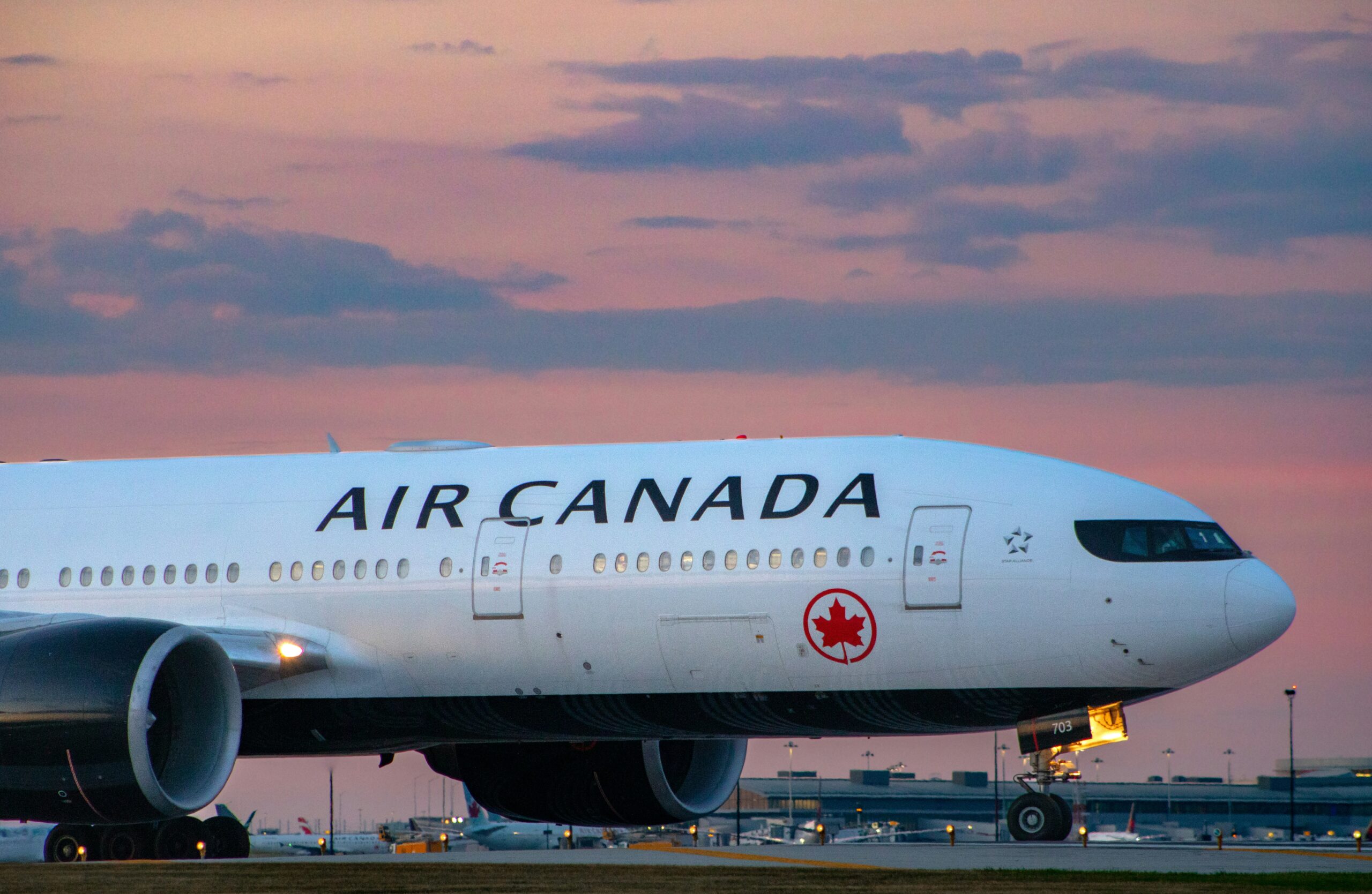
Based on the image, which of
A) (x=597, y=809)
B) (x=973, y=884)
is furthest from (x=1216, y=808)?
(x=973, y=884)

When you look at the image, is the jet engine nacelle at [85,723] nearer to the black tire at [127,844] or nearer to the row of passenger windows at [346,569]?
the row of passenger windows at [346,569]

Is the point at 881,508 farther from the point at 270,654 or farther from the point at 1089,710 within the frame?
the point at 270,654

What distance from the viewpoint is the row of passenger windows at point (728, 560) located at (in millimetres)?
21641

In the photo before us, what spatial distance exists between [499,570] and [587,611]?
127cm

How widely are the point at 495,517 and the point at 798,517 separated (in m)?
3.90

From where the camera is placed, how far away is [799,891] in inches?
593

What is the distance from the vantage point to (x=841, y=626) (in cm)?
2155

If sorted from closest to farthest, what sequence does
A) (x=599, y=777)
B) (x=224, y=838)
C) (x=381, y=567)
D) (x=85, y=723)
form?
1. (x=85, y=723)
2. (x=381, y=567)
3. (x=224, y=838)
4. (x=599, y=777)

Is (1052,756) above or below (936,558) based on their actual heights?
below

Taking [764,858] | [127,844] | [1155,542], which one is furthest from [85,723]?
[1155,542]

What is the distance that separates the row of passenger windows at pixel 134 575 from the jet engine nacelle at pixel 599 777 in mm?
4567

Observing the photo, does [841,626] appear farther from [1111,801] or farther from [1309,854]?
[1111,801]

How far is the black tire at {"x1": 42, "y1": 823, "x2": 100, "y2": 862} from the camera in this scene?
2502 cm

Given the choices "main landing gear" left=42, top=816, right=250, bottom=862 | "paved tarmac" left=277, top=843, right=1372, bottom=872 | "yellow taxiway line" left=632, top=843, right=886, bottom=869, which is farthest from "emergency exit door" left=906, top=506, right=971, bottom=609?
"main landing gear" left=42, top=816, right=250, bottom=862
